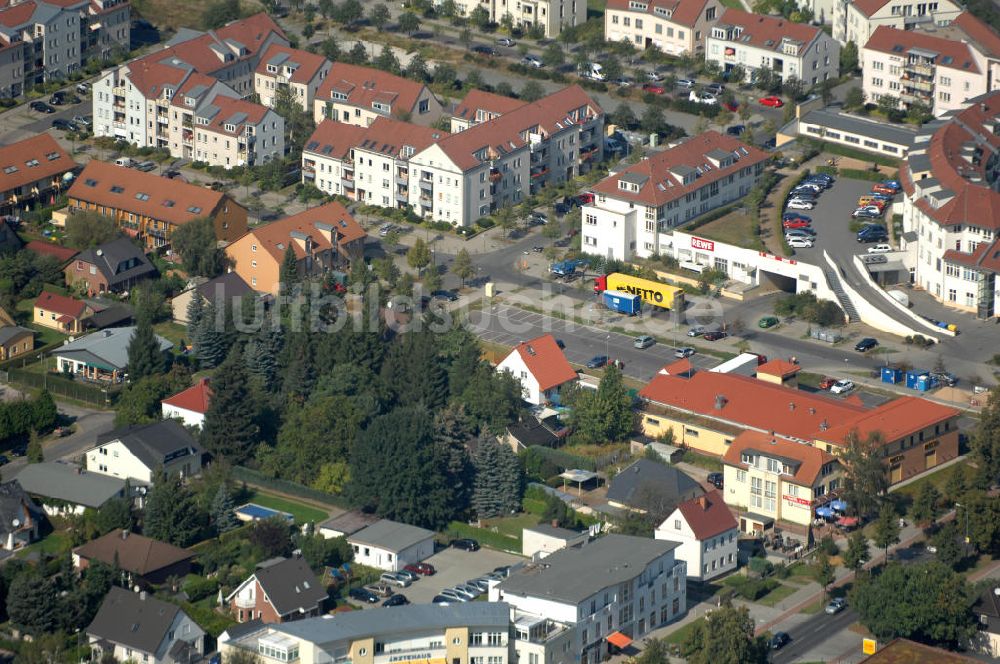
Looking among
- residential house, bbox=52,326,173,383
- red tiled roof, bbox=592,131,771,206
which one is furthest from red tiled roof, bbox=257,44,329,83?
residential house, bbox=52,326,173,383

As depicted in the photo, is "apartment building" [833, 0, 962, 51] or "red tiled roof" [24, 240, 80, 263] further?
"apartment building" [833, 0, 962, 51]

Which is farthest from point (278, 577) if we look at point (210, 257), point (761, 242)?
point (761, 242)

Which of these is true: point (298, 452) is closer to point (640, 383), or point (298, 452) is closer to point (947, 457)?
point (640, 383)

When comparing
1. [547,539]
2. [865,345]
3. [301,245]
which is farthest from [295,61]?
[547,539]

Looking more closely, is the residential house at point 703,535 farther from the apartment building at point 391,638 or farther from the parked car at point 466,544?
the apartment building at point 391,638

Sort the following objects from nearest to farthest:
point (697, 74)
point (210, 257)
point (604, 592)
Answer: point (604, 592) < point (210, 257) < point (697, 74)

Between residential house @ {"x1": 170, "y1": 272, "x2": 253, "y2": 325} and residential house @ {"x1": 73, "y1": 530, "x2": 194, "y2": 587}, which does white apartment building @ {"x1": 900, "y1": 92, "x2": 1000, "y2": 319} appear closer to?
residential house @ {"x1": 170, "y1": 272, "x2": 253, "y2": 325}

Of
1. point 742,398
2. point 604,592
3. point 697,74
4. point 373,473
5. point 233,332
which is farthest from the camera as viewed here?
point 697,74

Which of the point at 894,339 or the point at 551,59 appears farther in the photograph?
the point at 551,59
